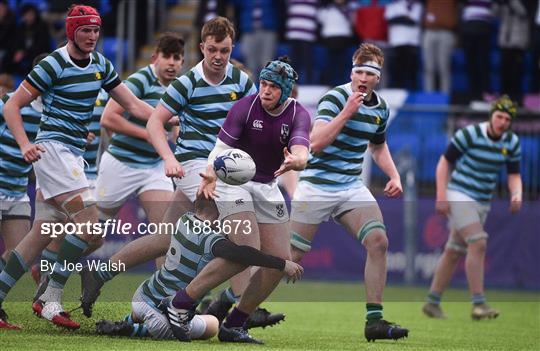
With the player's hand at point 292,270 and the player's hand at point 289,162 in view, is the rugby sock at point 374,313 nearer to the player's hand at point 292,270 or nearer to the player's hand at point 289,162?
the player's hand at point 292,270

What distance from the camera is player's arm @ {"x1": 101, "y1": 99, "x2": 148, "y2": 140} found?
35.4 feet

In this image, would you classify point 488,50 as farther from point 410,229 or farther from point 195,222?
point 195,222

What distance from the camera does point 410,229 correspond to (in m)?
16.9

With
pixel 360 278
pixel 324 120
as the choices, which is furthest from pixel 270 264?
pixel 360 278

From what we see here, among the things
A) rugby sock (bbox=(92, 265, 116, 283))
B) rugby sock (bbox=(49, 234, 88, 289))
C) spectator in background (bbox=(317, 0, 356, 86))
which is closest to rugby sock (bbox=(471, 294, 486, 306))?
rugby sock (bbox=(92, 265, 116, 283))

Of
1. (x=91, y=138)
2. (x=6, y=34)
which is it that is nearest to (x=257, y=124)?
(x=91, y=138)

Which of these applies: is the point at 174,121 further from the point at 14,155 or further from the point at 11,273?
the point at 11,273

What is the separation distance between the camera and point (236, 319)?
917 centimetres

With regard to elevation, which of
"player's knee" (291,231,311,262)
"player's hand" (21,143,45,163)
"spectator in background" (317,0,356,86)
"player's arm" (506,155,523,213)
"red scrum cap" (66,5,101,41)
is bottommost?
"player's knee" (291,231,311,262)

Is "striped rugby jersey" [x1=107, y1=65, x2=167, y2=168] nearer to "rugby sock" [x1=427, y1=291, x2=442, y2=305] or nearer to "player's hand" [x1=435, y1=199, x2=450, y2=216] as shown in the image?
"player's hand" [x1=435, y1=199, x2=450, y2=216]

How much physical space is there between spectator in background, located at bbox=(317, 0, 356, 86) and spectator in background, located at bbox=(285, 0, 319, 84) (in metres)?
0.18

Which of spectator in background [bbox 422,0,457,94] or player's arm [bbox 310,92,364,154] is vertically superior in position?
spectator in background [bbox 422,0,457,94]

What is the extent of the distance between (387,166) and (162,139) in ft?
7.26

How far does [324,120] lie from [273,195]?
128 cm
